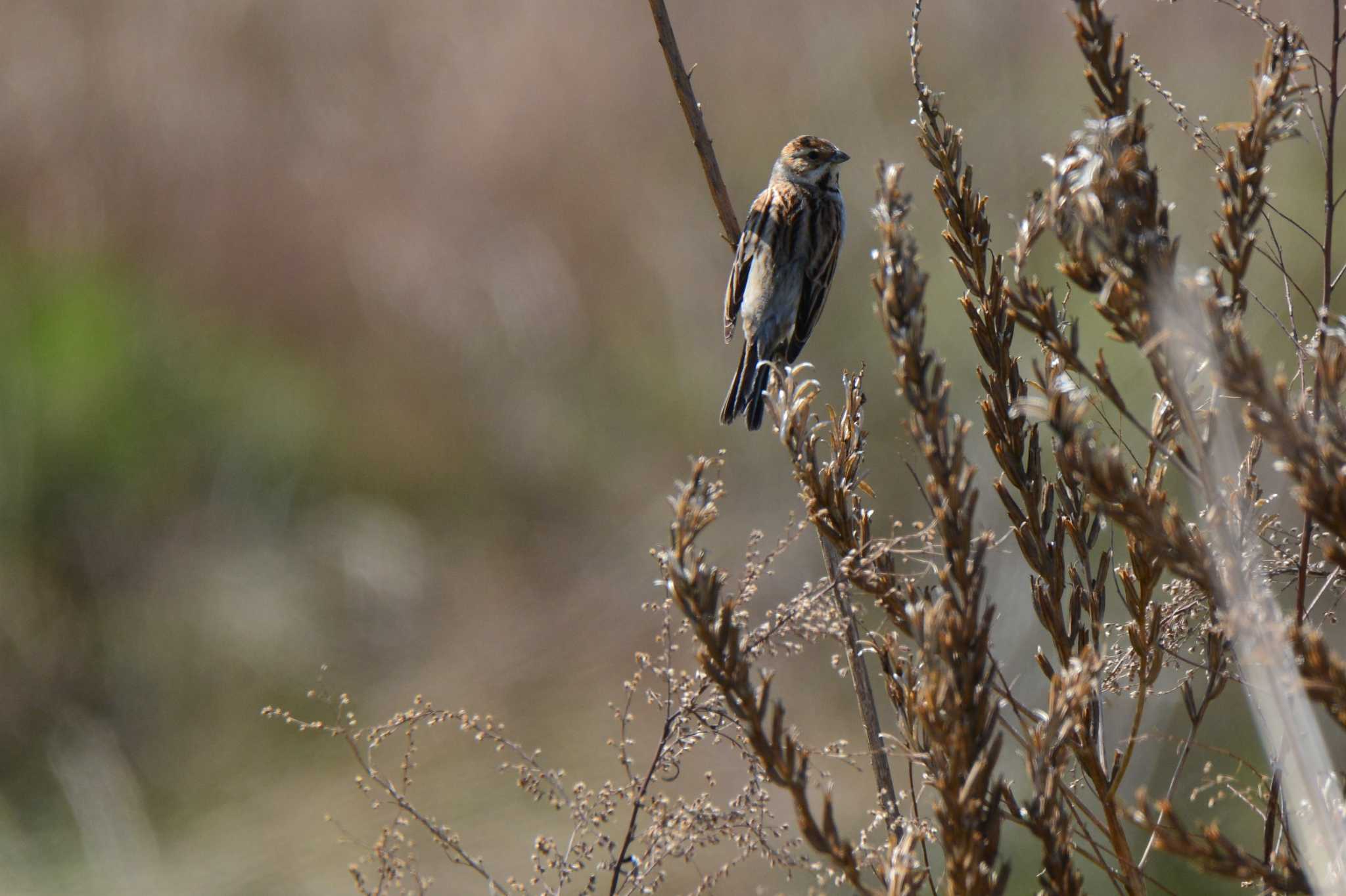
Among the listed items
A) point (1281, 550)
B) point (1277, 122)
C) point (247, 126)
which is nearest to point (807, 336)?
point (1281, 550)

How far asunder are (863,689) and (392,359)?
6111mm

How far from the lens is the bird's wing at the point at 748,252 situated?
12.6 feet

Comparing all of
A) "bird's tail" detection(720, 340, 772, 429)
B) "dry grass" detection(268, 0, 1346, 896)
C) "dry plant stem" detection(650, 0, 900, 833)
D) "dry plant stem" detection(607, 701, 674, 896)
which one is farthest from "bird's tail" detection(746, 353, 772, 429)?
"dry plant stem" detection(607, 701, 674, 896)

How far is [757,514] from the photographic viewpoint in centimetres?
691

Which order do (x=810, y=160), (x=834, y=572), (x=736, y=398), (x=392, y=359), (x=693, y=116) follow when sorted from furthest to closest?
1. (x=392, y=359)
2. (x=810, y=160)
3. (x=736, y=398)
4. (x=693, y=116)
5. (x=834, y=572)

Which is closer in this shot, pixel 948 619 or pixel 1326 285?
pixel 948 619

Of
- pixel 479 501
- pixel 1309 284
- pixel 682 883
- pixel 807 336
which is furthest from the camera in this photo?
pixel 479 501

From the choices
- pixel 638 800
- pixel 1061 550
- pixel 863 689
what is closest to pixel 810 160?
pixel 1061 550

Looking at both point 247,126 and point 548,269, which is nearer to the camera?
point 548,269

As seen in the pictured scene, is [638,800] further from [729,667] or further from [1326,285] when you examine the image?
[1326,285]

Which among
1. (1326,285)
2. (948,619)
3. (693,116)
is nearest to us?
(948,619)

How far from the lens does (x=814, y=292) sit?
3904 mm

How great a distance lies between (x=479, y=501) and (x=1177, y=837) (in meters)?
6.09

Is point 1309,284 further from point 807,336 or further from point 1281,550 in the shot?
point 1281,550
